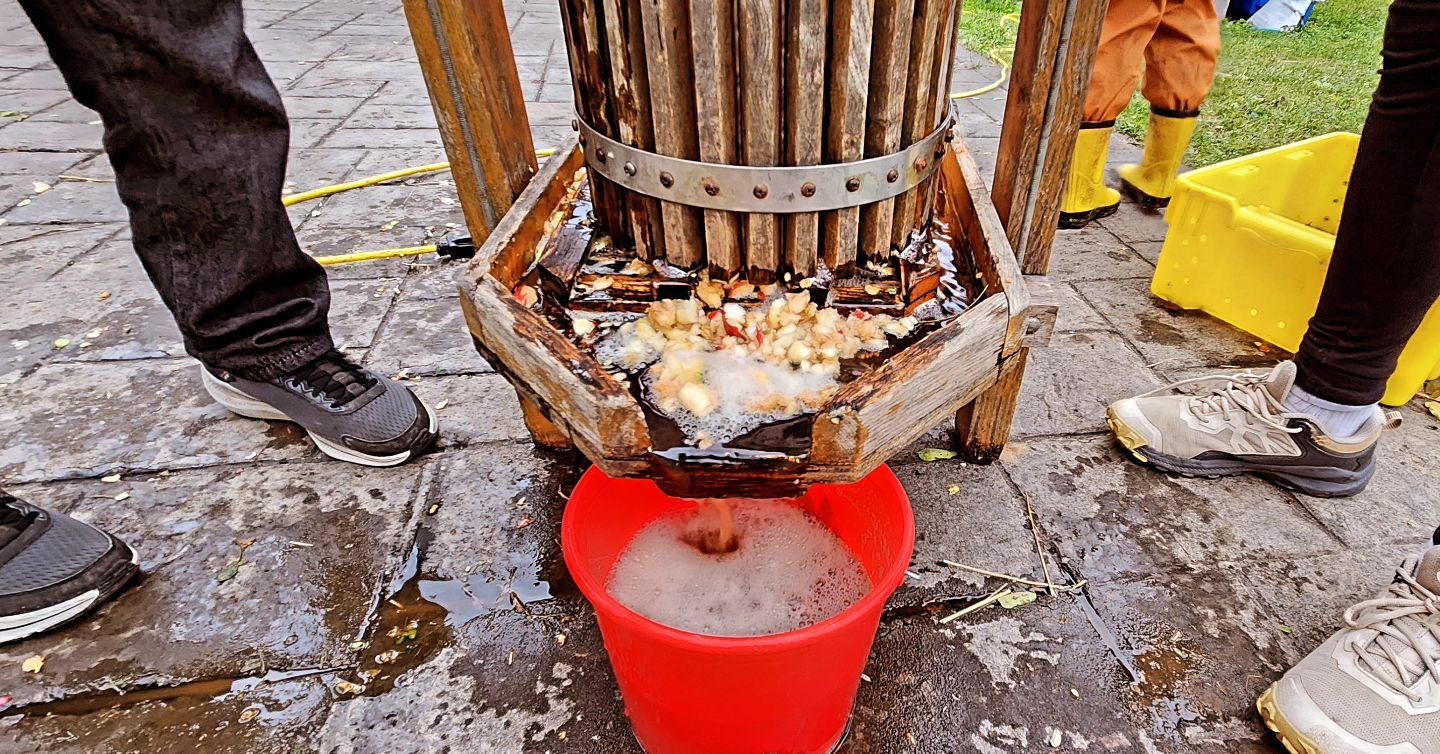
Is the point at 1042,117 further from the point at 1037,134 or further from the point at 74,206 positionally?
the point at 74,206

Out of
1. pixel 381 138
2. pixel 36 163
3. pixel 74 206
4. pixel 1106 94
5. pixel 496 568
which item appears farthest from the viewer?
pixel 381 138

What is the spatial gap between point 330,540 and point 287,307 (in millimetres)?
674

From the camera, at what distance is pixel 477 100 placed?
1.53 meters

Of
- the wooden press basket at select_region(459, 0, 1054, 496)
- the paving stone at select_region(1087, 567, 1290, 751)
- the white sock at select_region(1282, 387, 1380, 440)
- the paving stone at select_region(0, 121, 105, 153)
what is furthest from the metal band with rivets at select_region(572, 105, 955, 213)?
the paving stone at select_region(0, 121, 105, 153)

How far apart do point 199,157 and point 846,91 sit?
1.52m

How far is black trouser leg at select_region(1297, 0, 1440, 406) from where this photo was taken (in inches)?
58.1

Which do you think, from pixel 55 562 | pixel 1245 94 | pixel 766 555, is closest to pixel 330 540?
pixel 55 562

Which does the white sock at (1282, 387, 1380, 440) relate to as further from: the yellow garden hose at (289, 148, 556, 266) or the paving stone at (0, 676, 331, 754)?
the yellow garden hose at (289, 148, 556, 266)

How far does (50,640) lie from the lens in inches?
64.1

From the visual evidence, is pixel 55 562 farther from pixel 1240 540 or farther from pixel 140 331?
pixel 1240 540

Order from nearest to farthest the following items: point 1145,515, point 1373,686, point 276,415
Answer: point 1373,686
point 1145,515
point 276,415

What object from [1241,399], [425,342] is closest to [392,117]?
[425,342]

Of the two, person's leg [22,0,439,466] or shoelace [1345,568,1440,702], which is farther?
person's leg [22,0,439,466]

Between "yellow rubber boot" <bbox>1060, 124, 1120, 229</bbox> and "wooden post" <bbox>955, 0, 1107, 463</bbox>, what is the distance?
1690mm
